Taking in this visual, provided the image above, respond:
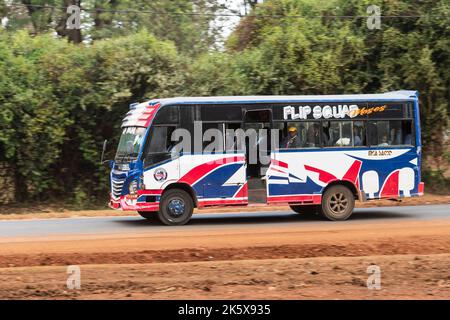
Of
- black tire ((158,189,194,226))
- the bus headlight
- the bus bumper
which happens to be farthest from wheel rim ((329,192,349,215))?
the bus headlight

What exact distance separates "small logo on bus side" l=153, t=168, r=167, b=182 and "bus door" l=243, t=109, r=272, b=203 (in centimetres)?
197

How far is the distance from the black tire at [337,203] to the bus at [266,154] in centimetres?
2

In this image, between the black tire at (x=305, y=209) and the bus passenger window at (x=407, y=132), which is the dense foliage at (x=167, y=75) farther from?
the bus passenger window at (x=407, y=132)

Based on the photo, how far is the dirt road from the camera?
9.96 metres

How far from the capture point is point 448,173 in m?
27.6

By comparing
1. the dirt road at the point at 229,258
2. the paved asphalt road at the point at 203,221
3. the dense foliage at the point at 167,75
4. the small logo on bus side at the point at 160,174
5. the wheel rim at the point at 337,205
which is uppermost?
the dense foliage at the point at 167,75

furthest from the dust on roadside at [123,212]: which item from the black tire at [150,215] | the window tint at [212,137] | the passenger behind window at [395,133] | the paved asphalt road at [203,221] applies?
the passenger behind window at [395,133]

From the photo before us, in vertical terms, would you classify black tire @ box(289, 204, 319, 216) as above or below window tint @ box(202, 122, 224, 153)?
below

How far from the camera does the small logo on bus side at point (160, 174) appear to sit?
54.9 ft

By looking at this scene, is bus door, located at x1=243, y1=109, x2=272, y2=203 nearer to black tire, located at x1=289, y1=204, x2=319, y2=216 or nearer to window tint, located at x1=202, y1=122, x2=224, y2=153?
window tint, located at x1=202, y1=122, x2=224, y2=153

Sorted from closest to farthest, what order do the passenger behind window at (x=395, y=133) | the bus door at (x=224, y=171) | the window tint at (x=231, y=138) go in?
the bus door at (x=224, y=171), the window tint at (x=231, y=138), the passenger behind window at (x=395, y=133)

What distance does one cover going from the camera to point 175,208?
55.8 ft
